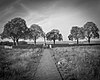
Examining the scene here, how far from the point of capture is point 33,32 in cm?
3644

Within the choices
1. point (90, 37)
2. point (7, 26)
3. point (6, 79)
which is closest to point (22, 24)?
point (7, 26)

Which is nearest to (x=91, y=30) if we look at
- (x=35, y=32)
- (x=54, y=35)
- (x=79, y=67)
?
(x=54, y=35)

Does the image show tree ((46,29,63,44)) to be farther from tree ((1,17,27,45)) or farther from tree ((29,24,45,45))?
tree ((1,17,27,45))

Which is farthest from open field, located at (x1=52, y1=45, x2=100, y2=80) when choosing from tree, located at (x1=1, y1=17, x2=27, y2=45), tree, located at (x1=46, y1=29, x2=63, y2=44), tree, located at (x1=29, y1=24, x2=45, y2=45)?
tree, located at (x1=46, y1=29, x2=63, y2=44)

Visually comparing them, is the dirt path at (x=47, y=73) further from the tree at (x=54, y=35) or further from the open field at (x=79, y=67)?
the tree at (x=54, y=35)

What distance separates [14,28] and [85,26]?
116 feet

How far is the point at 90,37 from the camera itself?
34656 millimetres

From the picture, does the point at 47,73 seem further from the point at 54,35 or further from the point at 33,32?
the point at 54,35

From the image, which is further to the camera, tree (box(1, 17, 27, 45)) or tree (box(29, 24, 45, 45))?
tree (box(29, 24, 45, 45))

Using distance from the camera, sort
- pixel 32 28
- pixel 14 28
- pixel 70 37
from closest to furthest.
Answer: pixel 14 28 < pixel 32 28 < pixel 70 37

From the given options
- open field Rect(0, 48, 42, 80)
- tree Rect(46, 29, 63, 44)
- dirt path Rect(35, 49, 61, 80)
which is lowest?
dirt path Rect(35, 49, 61, 80)

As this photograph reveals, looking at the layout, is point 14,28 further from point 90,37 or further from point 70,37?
point 90,37

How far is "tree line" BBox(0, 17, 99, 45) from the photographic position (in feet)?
91.8

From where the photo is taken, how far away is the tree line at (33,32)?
27984 mm
